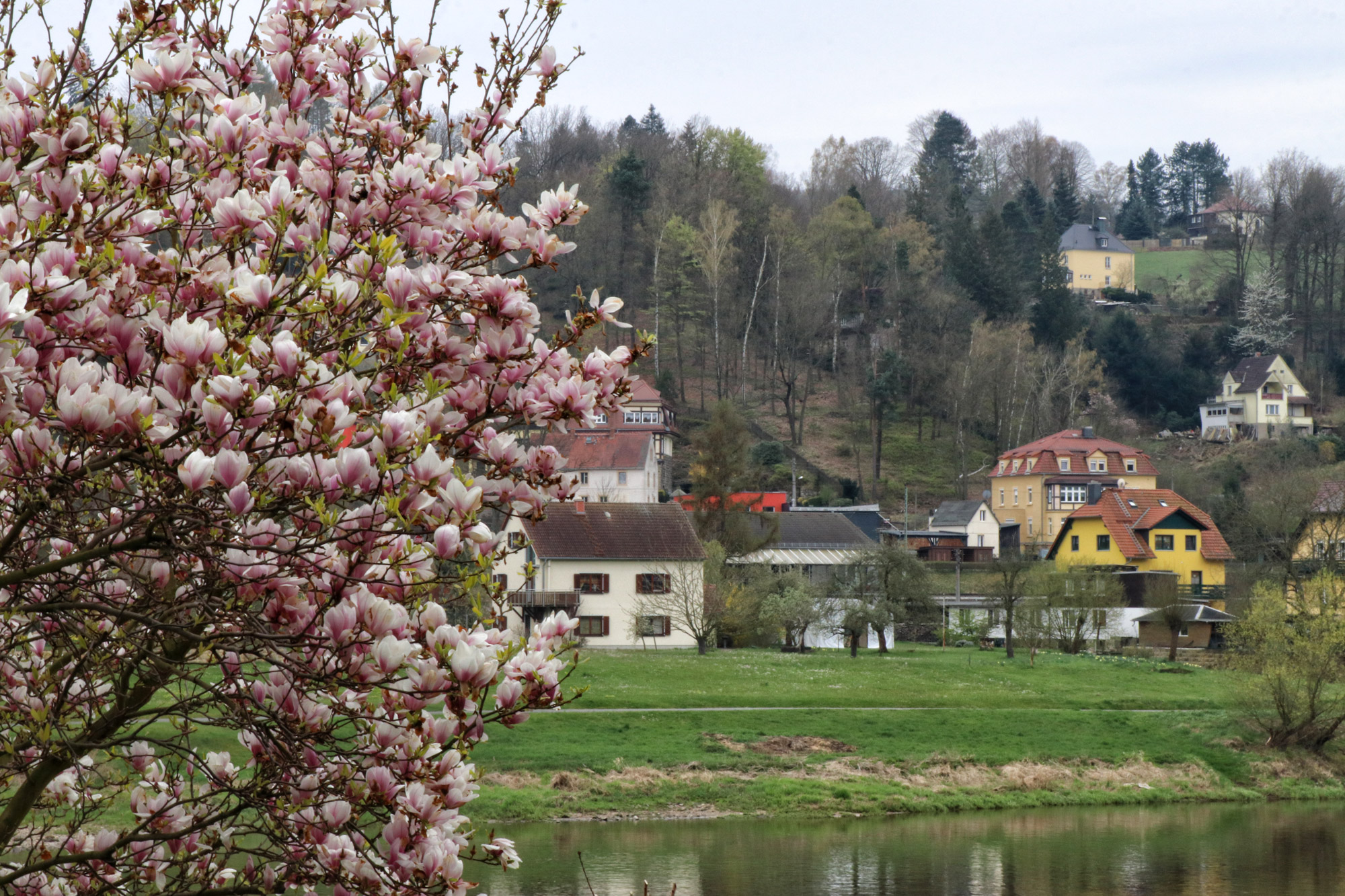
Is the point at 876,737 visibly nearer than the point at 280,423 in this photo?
No

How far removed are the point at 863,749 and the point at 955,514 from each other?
155 ft

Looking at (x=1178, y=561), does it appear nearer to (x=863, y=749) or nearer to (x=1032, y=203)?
(x=863, y=749)

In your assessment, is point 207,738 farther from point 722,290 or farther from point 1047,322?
point 1047,322

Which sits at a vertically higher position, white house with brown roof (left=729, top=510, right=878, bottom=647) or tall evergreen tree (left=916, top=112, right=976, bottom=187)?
tall evergreen tree (left=916, top=112, right=976, bottom=187)

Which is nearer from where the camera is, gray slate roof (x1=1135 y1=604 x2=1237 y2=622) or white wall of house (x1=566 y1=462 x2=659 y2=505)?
gray slate roof (x1=1135 y1=604 x2=1237 y2=622)

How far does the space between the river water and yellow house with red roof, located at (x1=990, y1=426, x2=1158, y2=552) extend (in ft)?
157

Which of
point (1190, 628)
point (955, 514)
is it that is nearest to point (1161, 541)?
point (1190, 628)

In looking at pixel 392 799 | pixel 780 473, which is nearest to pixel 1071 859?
pixel 392 799

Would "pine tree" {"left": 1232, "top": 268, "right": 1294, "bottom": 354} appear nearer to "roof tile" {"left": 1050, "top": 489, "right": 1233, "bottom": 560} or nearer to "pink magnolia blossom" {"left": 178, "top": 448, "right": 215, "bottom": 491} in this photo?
"roof tile" {"left": 1050, "top": 489, "right": 1233, "bottom": 560}

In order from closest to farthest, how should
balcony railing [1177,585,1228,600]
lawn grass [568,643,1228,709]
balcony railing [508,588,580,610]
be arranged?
lawn grass [568,643,1228,709] < balcony railing [508,588,580,610] < balcony railing [1177,585,1228,600]

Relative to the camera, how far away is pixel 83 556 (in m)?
3.71

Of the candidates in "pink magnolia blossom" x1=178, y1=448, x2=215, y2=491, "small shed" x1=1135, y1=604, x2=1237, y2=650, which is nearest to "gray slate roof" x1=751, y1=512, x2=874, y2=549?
"small shed" x1=1135, y1=604, x2=1237, y2=650

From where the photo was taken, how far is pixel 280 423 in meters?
3.48

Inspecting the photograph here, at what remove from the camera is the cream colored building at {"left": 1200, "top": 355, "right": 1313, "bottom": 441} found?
92.2m
